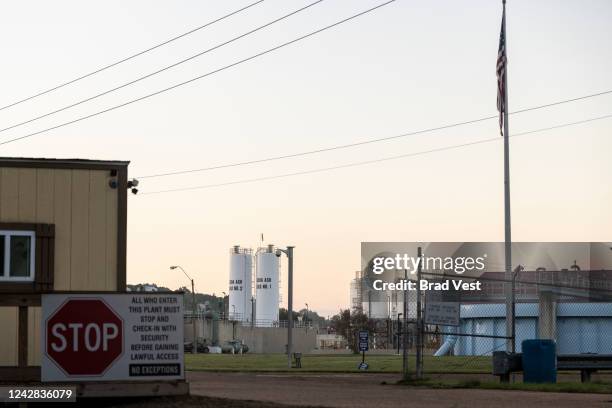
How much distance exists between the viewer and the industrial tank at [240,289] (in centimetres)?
13438

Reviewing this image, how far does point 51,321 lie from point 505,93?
21832 millimetres

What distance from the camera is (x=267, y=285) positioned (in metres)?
132

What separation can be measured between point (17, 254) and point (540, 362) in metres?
12.1

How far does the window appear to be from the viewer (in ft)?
79.3

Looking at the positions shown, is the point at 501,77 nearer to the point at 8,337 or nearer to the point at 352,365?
the point at 352,365

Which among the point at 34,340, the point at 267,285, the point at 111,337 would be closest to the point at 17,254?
the point at 34,340

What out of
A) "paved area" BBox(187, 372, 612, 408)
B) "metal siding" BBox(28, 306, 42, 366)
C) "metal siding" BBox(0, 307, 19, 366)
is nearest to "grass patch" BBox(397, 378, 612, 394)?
"paved area" BBox(187, 372, 612, 408)

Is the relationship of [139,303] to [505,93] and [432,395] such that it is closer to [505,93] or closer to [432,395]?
[432,395]

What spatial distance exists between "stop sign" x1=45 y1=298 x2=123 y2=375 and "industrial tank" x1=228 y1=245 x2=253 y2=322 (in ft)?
380

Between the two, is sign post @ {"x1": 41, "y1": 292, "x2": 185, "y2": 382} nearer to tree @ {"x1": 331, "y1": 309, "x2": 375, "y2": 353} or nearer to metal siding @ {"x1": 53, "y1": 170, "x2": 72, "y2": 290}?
metal siding @ {"x1": 53, "y1": 170, "x2": 72, "y2": 290}

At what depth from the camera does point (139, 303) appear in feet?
61.0

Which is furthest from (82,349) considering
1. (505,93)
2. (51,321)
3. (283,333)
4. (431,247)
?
(431,247)

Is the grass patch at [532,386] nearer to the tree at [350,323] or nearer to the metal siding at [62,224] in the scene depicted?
the metal siding at [62,224]

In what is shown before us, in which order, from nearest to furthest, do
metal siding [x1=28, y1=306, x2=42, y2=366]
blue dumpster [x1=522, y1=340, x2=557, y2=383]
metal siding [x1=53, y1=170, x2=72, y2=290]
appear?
metal siding [x1=28, y1=306, x2=42, y2=366] < metal siding [x1=53, y1=170, x2=72, y2=290] < blue dumpster [x1=522, y1=340, x2=557, y2=383]
